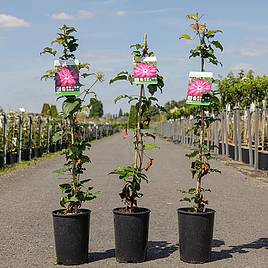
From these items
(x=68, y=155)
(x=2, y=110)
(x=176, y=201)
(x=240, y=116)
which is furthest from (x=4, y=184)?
(x=240, y=116)

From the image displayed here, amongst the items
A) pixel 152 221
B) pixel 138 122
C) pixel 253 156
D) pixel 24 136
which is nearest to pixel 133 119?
pixel 138 122

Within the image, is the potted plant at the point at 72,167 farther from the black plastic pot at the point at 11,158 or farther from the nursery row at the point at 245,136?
the black plastic pot at the point at 11,158

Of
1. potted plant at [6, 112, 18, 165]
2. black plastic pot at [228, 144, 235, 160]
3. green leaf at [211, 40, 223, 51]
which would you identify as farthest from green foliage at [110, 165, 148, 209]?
black plastic pot at [228, 144, 235, 160]

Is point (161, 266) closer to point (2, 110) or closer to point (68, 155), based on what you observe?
point (68, 155)

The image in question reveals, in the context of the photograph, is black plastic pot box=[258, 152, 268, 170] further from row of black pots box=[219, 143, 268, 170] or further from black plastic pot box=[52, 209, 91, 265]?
black plastic pot box=[52, 209, 91, 265]

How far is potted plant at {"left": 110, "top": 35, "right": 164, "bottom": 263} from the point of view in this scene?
5.82 meters

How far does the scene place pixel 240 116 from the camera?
22094 millimetres

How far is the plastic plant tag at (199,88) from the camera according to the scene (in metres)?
6.14

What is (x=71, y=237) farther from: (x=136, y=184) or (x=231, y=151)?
(x=231, y=151)

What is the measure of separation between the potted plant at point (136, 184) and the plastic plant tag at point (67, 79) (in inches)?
16.1

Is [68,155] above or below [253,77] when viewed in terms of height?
below

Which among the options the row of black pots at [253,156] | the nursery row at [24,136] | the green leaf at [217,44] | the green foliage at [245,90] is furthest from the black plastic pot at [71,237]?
the green foliage at [245,90]

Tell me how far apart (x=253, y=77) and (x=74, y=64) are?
3077 centimetres

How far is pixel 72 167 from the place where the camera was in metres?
6.08
